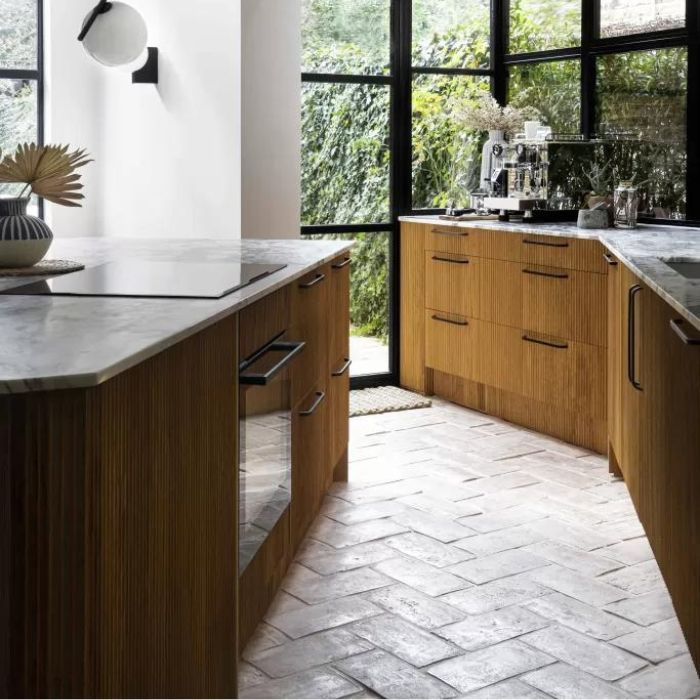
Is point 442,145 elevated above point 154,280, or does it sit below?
above

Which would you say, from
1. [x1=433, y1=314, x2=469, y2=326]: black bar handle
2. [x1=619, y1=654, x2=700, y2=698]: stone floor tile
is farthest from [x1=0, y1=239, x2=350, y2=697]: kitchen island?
[x1=433, y1=314, x2=469, y2=326]: black bar handle

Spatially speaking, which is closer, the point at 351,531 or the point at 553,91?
the point at 351,531

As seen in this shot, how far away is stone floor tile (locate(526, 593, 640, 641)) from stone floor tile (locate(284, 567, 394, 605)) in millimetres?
452

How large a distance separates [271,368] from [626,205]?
278cm

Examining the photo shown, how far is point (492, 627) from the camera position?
2820mm

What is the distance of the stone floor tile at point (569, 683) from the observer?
2436 mm

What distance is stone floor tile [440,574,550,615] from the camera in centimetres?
297

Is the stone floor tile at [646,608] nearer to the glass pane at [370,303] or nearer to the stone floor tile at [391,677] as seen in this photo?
the stone floor tile at [391,677]

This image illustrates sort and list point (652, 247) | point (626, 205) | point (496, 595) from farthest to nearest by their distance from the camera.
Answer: point (626, 205) → point (652, 247) → point (496, 595)

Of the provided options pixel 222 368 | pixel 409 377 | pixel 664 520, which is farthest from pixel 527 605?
pixel 409 377

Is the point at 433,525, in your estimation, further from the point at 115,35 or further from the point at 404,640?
the point at 115,35

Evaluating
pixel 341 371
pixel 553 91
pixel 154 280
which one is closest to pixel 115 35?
pixel 154 280

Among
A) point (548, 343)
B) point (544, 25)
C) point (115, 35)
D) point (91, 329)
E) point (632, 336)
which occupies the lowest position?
point (548, 343)

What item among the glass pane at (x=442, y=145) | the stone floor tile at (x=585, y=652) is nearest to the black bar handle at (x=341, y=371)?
the stone floor tile at (x=585, y=652)
